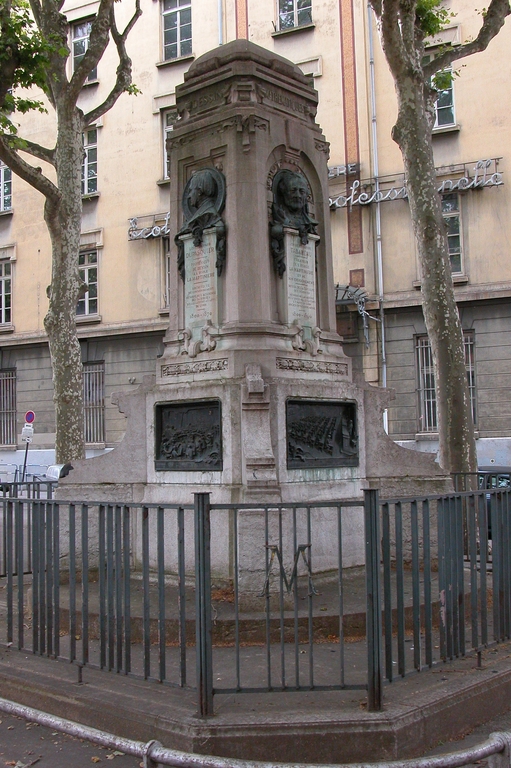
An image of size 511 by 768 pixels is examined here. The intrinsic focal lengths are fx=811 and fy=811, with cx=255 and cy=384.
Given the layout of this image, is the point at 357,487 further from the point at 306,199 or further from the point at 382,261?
the point at 382,261

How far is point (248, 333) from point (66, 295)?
1010cm

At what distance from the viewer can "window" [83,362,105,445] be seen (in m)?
27.8

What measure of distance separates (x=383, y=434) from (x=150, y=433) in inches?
95.2

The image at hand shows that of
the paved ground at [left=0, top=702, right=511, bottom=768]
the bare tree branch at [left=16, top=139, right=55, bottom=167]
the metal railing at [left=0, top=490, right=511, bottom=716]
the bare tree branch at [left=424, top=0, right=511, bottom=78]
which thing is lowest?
the paved ground at [left=0, top=702, right=511, bottom=768]

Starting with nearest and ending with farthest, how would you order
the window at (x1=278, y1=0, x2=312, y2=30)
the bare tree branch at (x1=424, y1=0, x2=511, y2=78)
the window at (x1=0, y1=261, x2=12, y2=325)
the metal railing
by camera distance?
the metal railing → the bare tree branch at (x1=424, y1=0, x2=511, y2=78) → the window at (x1=278, y1=0, x2=312, y2=30) → the window at (x1=0, y1=261, x2=12, y2=325)

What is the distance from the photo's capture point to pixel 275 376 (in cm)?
755

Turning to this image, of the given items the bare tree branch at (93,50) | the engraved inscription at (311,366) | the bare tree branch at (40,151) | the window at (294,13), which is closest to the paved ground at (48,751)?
the engraved inscription at (311,366)

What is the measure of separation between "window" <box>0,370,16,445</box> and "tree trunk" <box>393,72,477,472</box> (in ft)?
65.9

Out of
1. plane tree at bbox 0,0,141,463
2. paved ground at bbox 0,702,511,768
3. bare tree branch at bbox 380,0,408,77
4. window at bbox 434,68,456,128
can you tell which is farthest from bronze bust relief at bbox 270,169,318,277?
window at bbox 434,68,456,128

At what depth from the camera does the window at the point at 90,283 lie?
28.2 metres

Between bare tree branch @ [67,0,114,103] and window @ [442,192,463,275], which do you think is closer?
bare tree branch @ [67,0,114,103]

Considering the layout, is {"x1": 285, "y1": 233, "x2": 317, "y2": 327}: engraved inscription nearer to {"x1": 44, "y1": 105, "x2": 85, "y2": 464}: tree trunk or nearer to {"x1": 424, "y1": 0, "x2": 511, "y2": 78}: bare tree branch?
{"x1": 424, "y1": 0, "x2": 511, "y2": 78}: bare tree branch

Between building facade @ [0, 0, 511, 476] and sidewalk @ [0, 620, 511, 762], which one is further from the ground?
building facade @ [0, 0, 511, 476]

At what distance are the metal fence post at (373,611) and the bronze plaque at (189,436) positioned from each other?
312 cm
